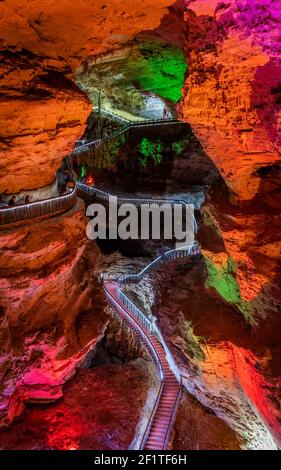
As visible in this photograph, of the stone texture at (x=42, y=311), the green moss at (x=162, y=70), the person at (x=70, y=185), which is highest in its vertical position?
the green moss at (x=162, y=70)

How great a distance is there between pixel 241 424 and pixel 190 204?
12772 mm

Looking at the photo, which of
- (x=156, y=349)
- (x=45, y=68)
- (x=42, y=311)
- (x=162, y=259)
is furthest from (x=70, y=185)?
(x=156, y=349)

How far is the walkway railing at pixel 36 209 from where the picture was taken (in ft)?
31.4

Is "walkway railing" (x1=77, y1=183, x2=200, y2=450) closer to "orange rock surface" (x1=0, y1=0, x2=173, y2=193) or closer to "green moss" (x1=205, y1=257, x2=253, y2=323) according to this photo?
"green moss" (x1=205, y1=257, x2=253, y2=323)

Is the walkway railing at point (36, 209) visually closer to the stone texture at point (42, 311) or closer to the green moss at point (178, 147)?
the stone texture at point (42, 311)

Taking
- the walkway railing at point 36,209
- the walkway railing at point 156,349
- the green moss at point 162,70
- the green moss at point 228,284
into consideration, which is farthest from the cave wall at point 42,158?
the green moss at point 228,284

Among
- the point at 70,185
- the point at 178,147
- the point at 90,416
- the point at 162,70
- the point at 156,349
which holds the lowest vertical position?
the point at 90,416

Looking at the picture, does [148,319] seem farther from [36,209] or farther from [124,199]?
[36,209]

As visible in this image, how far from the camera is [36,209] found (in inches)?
412

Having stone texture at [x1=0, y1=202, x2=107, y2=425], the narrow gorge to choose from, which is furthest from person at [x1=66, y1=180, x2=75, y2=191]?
stone texture at [x1=0, y1=202, x2=107, y2=425]

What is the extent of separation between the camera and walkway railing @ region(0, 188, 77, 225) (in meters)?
9.58

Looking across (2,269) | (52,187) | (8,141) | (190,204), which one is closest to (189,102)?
(8,141)

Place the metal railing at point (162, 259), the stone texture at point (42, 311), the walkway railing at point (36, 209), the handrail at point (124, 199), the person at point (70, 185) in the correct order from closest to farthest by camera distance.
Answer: the walkway railing at point (36, 209) → the stone texture at point (42, 311) → the person at point (70, 185) → the metal railing at point (162, 259) → the handrail at point (124, 199)

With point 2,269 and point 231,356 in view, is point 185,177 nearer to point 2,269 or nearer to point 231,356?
point 231,356
